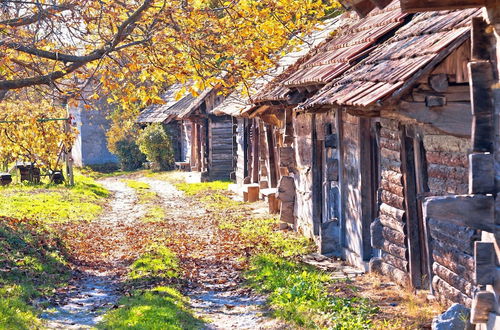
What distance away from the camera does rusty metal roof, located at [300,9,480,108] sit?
24.8 feet

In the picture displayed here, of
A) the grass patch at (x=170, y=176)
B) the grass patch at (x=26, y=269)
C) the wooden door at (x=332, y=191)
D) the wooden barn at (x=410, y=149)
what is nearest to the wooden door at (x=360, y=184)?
the wooden barn at (x=410, y=149)

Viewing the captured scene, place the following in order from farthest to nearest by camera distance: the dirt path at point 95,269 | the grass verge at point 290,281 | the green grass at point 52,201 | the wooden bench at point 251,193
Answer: the wooden bench at point 251,193 < the green grass at point 52,201 < the dirt path at point 95,269 < the grass verge at point 290,281

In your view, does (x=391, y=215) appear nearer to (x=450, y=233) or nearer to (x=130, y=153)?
(x=450, y=233)

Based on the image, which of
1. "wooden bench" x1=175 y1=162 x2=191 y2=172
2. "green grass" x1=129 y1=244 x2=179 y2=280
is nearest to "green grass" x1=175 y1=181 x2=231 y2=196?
"wooden bench" x1=175 y1=162 x2=191 y2=172

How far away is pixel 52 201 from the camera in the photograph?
20.5 meters

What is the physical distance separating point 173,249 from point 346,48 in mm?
4933

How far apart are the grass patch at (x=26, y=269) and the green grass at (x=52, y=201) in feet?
9.03

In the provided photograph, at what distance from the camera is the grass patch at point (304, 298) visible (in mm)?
8109

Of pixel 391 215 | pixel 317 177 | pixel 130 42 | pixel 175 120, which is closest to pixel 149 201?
pixel 317 177

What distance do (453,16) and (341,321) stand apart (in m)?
3.67

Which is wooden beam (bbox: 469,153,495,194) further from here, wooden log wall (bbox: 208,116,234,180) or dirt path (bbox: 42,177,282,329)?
wooden log wall (bbox: 208,116,234,180)

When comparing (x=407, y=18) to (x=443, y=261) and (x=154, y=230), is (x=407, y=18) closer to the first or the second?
(x=443, y=261)

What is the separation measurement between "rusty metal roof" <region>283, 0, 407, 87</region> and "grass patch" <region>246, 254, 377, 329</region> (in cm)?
303

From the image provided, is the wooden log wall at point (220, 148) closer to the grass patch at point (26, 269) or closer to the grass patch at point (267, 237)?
the grass patch at point (267, 237)
